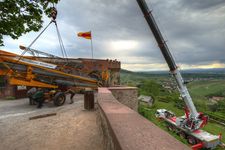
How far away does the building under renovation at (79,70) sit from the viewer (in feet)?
47.6

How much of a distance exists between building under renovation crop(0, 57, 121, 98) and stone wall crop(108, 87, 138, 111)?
3109mm

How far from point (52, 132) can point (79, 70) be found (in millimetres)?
8590

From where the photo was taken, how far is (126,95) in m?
12.0

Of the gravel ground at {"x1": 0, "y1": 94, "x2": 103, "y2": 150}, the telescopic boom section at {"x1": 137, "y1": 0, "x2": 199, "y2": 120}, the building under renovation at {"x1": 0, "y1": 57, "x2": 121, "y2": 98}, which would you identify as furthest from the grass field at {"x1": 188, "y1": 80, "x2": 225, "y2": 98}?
the gravel ground at {"x1": 0, "y1": 94, "x2": 103, "y2": 150}

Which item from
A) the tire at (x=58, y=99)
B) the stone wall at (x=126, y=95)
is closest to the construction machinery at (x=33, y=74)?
the tire at (x=58, y=99)

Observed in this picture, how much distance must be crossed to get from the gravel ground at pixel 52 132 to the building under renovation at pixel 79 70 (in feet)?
21.4

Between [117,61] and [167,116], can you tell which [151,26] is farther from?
[167,116]

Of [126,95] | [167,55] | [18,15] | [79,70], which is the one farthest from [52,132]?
[167,55]

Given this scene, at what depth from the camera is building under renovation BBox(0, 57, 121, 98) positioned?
1452 cm

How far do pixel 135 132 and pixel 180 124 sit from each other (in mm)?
16719

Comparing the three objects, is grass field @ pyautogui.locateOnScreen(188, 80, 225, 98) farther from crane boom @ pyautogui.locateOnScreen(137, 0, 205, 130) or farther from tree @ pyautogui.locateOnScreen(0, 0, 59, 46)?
tree @ pyautogui.locateOnScreen(0, 0, 59, 46)

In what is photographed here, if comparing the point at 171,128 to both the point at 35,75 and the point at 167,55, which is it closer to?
the point at 167,55

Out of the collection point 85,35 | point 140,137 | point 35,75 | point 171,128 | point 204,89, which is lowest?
point 171,128

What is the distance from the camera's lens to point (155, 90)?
6044 centimetres
